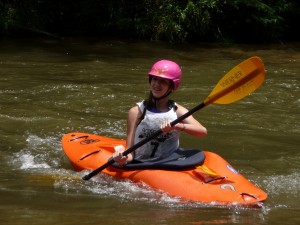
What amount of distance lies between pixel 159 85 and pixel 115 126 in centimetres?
209

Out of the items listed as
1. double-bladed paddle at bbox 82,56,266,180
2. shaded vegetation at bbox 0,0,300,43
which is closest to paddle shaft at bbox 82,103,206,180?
double-bladed paddle at bbox 82,56,266,180

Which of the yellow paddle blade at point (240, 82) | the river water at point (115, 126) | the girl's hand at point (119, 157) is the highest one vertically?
the yellow paddle blade at point (240, 82)

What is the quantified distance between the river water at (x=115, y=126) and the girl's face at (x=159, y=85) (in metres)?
0.67

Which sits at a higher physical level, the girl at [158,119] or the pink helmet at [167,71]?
the pink helmet at [167,71]

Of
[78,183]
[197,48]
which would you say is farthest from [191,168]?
[197,48]

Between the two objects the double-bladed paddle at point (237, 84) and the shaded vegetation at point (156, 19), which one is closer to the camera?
the double-bladed paddle at point (237, 84)

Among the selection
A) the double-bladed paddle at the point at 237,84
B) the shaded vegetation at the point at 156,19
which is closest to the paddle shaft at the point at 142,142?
the double-bladed paddle at the point at 237,84

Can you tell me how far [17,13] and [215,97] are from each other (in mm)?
9086

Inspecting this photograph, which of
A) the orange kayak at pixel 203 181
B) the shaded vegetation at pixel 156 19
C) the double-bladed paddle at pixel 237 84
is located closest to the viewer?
the orange kayak at pixel 203 181

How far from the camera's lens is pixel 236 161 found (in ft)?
16.8

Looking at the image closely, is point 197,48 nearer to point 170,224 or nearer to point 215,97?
point 215,97

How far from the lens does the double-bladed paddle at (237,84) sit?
4133 millimetres

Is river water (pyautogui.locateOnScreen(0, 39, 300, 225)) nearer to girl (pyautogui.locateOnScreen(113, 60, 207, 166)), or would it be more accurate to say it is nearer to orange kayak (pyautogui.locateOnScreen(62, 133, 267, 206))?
orange kayak (pyautogui.locateOnScreen(62, 133, 267, 206))

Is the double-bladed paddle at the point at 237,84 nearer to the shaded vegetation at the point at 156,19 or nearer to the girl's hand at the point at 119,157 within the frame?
the girl's hand at the point at 119,157
